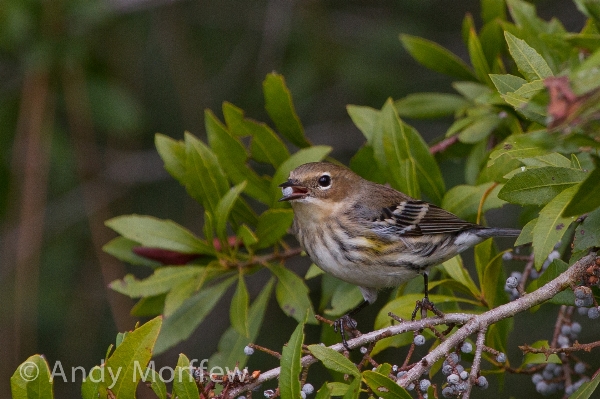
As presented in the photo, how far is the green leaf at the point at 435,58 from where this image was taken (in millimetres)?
3645

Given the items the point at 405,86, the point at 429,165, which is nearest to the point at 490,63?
the point at 429,165

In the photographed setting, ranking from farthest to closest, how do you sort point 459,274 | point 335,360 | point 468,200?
point 468,200
point 459,274
point 335,360

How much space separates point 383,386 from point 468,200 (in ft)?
3.98

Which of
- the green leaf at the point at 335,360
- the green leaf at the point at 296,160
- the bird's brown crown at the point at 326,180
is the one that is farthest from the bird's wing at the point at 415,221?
the green leaf at the point at 335,360

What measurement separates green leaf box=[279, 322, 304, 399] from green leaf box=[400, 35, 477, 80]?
2003mm

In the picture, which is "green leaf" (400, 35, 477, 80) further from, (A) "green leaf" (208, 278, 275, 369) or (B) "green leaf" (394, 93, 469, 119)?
(A) "green leaf" (208, 278, 275, 369)

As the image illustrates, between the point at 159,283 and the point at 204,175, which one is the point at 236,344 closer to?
the point at 159,283

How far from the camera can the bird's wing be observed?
338 cm

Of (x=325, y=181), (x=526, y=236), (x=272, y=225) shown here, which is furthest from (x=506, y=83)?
Result: (x=325, y=181)

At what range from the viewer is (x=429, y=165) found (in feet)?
10.8

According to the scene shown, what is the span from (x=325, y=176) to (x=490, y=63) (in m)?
0.98

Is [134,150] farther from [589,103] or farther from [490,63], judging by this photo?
[589,103]

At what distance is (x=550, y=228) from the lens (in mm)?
2088

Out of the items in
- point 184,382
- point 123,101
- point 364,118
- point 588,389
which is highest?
point 123,101
